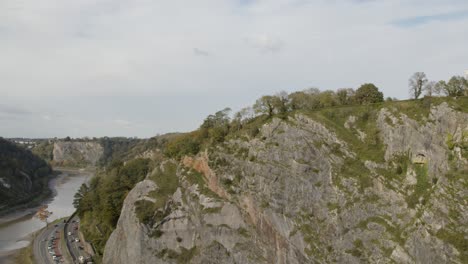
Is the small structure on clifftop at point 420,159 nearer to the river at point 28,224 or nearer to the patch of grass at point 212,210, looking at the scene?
the patch of grass at point 212,210

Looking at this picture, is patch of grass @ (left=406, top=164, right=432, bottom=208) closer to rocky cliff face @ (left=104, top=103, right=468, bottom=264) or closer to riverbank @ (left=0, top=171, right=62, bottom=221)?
rocky cliff face @ (left=104, top=103, right=468, bottom=264)

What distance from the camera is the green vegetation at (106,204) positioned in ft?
233

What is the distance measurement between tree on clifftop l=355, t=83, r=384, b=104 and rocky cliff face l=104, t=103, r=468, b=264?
5900mm

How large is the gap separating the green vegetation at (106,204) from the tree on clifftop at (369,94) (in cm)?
5253

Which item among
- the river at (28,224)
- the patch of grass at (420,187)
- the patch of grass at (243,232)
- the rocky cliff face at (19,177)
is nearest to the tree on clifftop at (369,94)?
the patch of grass at (420,187)

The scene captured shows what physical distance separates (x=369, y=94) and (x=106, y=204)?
5558 cm

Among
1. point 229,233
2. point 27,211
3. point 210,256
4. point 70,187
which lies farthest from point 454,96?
point 70,187

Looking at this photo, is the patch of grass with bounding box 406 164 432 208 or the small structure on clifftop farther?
the small structure on clifftop

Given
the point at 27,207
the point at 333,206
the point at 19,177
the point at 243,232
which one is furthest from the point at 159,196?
the point at 19,177

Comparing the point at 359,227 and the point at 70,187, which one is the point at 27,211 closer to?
the point at 70,187

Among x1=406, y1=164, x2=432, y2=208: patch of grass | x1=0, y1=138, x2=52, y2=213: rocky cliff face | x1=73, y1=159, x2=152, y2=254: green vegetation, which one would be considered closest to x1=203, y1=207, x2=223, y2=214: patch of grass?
x1=406, y1=164, x2=432, y2=208: patch of grass

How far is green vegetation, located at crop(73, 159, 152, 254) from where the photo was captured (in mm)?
71125

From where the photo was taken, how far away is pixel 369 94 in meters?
57.3

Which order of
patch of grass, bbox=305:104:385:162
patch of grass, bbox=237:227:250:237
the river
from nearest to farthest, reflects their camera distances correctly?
1. patch of grass, bbox=237:227:250:237
2. patch of grass, bbox=305:104:385:162
3. the river
